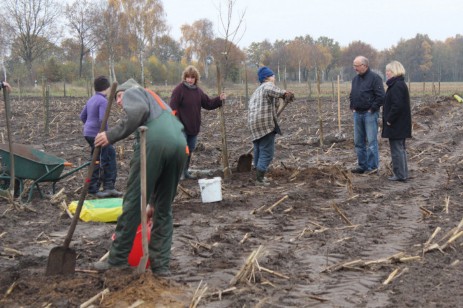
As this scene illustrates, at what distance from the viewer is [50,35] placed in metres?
58.8

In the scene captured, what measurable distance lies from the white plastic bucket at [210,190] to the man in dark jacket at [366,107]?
340 cm

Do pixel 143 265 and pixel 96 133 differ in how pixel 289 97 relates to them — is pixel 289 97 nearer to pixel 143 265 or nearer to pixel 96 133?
pixel 96 133

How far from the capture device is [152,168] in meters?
4.44

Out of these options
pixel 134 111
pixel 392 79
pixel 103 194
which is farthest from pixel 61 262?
pixel 392 79

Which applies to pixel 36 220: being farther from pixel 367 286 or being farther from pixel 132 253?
pixel 367 286

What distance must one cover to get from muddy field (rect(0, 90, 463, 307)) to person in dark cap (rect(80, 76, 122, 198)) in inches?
16.8

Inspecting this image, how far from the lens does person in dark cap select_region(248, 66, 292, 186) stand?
8391 mm

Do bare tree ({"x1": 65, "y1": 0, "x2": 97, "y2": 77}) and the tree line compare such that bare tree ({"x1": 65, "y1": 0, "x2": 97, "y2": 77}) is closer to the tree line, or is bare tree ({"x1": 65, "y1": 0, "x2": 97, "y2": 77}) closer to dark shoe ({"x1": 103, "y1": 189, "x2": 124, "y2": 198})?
the tree line

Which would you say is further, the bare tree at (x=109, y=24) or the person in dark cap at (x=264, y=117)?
the bare tree at (x=109, y=24)

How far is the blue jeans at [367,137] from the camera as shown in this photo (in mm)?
9594

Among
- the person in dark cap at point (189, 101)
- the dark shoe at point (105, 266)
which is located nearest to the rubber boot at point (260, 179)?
the person in dark cap at point (189, 101)

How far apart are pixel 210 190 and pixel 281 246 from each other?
1978 millimetres

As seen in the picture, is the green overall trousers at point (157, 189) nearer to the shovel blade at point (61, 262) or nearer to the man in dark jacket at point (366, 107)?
the shovel blade at point (61, 262)

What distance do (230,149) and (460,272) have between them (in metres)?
Answer: 9.07
